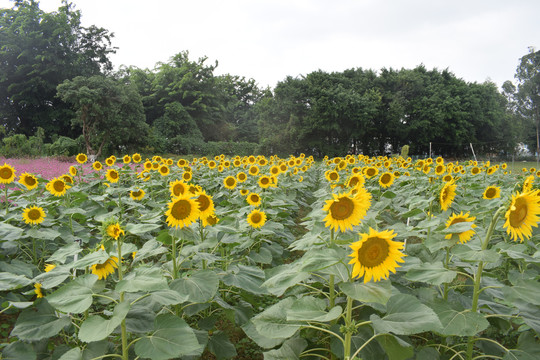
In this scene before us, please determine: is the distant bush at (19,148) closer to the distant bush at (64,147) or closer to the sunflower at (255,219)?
the distant bush at (64,147)

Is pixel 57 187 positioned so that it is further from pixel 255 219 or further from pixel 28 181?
pixel 255 219

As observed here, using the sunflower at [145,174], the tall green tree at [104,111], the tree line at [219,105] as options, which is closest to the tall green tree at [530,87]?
the tree line at [219,105]

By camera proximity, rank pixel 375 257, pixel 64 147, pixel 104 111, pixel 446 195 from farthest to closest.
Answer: pixel 104 111, pixel 64 147, pixel 446 195, pixel 375 257

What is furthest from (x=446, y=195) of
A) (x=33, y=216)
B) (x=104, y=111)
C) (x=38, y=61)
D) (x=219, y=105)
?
(x=219, y=105)

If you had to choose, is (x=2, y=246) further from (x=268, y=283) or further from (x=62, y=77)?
(x=62, y=77)

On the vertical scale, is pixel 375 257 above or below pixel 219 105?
below

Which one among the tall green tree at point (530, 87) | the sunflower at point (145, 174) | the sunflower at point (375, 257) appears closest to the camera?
the sunflower at point (375, 257)

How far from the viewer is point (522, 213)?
1.56 metres

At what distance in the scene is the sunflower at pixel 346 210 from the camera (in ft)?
5.56

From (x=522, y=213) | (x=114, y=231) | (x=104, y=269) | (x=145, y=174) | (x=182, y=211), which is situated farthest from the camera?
(x=145, y=174)

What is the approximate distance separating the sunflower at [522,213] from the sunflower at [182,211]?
60.4 inches

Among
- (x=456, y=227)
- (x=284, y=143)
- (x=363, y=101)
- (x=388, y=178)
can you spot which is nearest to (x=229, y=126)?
(x=284, y=143)

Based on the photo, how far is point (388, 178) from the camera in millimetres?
4148

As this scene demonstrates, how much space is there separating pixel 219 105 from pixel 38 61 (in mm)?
15739
